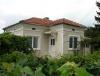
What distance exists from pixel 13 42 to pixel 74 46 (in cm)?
1244

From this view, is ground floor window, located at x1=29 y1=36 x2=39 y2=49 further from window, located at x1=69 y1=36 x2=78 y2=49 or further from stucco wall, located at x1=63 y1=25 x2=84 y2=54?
window, located at x1=69 y1=36 x2=78 y2=49

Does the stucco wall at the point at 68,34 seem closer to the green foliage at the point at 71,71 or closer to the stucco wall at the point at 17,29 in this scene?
the stucco wall at the point at 17,29

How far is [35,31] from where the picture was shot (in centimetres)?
3684

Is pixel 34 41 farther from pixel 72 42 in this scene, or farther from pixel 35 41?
pixel 72 42

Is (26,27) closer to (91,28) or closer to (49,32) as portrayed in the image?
(49,32)

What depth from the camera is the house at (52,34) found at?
3591 cm

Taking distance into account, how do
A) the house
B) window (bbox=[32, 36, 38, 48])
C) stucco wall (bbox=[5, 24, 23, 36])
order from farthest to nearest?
stucco wall (bbox=[5, 24, 23, 36])
window (bbox=[32, 36, 38, 48])
the house

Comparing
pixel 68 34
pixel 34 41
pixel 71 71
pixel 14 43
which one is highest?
pixel 68 34

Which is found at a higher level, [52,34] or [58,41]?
[52,34]

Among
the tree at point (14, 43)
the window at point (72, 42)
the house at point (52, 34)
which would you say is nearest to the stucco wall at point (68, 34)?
the house at point (52, 34)

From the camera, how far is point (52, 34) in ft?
121

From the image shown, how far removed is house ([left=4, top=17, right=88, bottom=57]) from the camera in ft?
118

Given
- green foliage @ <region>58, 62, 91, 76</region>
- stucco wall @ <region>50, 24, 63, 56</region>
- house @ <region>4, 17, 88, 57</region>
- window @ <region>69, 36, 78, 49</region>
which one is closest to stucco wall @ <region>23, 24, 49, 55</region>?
house @ <region>4, 17, 88, 57</region>

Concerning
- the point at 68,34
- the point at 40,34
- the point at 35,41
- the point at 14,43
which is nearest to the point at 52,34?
the point at 40,34
